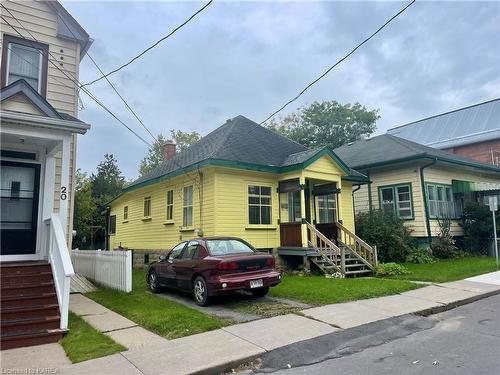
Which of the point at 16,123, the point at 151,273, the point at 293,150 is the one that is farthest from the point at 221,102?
the point at 16,123

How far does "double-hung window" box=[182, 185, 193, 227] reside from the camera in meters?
14.3

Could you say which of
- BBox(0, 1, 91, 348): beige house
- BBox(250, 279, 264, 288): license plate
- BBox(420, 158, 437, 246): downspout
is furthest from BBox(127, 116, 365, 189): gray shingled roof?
BBox(250, 279, 264, 288): license plate

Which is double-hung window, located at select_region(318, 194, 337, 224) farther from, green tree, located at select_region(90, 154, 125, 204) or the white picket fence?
green tree, located at select_region(90, 154, 125, 204)

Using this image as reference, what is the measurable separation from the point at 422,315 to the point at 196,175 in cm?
880

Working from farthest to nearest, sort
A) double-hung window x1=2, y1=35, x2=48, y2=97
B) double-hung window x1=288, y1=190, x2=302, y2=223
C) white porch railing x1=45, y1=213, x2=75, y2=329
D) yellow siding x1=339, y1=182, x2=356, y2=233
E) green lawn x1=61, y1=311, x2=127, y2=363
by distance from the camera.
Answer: yellow siding x1=339, y1=182, x2=356, y2=233 < double-hung window x1=288, y1=190, x2=302, y2=223 < double-hung window x1=2, y1=35, x2=48, y2=97 < white porch railing x1=45, y1=213, x2=75, y2=329 < green lawn x1=61, y1=311, x2=127, y2=363

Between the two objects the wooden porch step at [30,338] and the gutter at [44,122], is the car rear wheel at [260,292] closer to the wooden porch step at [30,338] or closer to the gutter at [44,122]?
the wooden porch step at [30,338]

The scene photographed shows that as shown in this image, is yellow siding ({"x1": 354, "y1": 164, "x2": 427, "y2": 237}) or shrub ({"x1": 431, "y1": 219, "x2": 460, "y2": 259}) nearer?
shrub ({"x1": 431, "y1": 219, "x2": 460, "y2": 259})

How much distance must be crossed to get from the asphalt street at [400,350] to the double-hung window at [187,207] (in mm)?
8792

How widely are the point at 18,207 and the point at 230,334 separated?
5.88 m

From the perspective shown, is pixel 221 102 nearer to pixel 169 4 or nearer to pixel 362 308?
pixel 169 4

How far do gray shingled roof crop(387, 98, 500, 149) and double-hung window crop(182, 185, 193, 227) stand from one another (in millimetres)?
27535

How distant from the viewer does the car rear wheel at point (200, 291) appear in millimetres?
8167

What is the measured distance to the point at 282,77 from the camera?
12703mm

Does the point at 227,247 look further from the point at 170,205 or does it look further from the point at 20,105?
the point at 170,205
